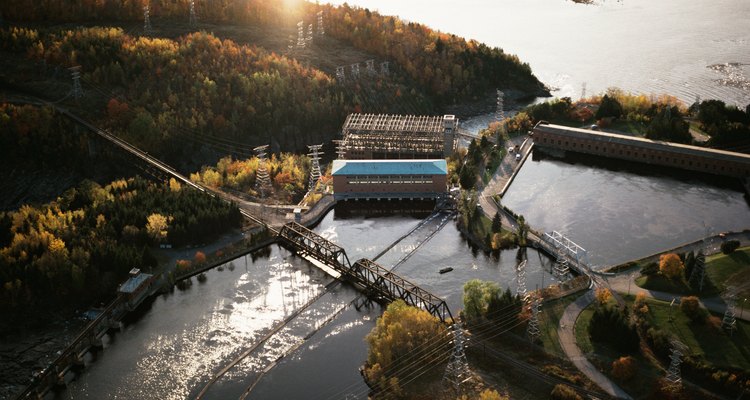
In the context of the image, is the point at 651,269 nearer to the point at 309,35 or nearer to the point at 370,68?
the point at 370,68

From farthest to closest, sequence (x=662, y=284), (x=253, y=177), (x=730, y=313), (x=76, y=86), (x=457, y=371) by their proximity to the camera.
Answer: (x=76, y=86) < (x=253, y=177) < (x=662, y=284) < (x=730, y=313) < (x=457, y=371)

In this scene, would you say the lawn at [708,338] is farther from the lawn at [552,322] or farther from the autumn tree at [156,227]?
the autumn tree at [156,227]

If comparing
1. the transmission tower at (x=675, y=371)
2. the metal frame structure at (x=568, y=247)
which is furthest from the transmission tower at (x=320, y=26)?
the transmission tower at (x=675, y=371)

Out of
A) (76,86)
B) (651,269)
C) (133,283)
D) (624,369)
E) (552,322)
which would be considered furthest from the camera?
(76,86)

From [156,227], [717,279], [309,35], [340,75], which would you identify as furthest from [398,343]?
[309,35]

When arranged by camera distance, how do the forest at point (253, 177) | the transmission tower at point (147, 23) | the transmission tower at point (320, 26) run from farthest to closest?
the transmission tower at point (320, 26) → the transmission tower at point (147, 23) → the forest at point (253, 177)

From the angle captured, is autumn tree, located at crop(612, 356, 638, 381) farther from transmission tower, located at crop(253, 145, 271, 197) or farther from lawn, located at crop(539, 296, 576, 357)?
transmission tower, located at crop(253, 145, 271, 197)
